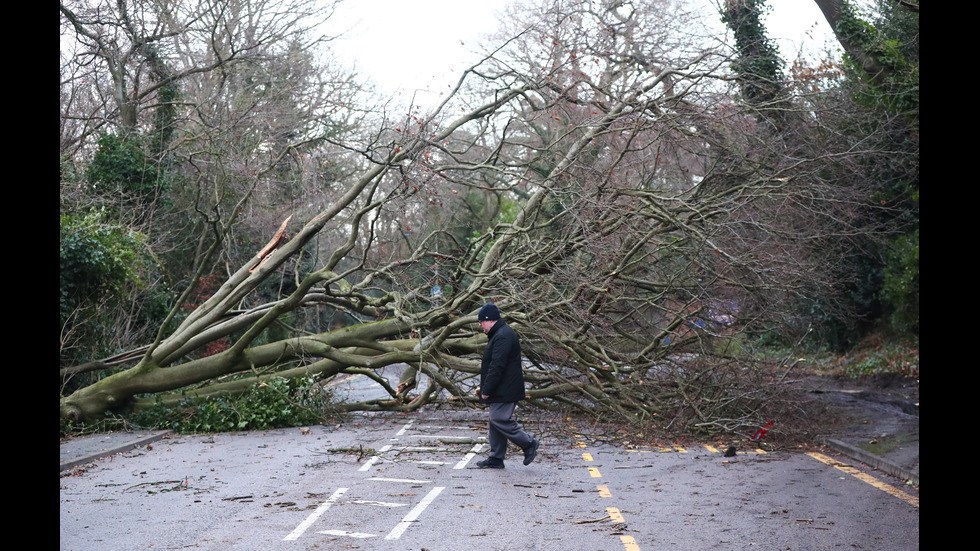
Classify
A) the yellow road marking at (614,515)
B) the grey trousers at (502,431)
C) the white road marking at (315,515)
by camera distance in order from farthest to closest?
the grey trousers at (502,431)
the yellow road marking at (614,515)
the white road marking at (315,515)

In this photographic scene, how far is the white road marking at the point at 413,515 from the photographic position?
671 centimetres

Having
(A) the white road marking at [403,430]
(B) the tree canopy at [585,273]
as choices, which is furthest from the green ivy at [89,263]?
(A) the white road marking at [403,430]

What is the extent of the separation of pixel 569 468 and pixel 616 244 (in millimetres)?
5464

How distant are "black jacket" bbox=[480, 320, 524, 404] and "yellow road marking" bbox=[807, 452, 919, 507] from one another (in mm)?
3921

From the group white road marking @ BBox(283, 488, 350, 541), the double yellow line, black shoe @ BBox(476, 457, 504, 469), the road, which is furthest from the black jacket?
white road marking @ BBox(283, 488, 350, 541)

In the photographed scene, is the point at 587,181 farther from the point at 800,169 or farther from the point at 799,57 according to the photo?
the point at 799,57

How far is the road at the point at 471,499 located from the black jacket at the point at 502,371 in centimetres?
91

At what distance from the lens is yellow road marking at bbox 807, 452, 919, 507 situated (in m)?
8.08

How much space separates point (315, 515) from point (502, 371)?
3.33 meters

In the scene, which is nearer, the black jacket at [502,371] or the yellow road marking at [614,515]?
the yellow road marking at [614,515]

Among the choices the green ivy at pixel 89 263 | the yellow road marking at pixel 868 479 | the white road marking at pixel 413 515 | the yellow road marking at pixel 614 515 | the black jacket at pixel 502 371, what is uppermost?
the green ivy at pixel 89 263

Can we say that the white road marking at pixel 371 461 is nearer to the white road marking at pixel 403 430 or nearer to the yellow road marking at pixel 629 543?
the white road marking at pixel 403 430

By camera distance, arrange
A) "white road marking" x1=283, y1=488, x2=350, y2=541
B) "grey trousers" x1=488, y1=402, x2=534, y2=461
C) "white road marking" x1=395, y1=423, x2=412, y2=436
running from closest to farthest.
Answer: "white road marking" x1=283, y1=488, x2=350, y2=541 → "grey trousers" x1=488, y1=402, x2=534, y2=461 → "white road marking" x1=395, y1=423, x2=412, y2=436

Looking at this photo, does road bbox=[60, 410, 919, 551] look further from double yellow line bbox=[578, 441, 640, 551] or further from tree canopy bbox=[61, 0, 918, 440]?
tree canopy bbox=[61, 0, 918, 440]
